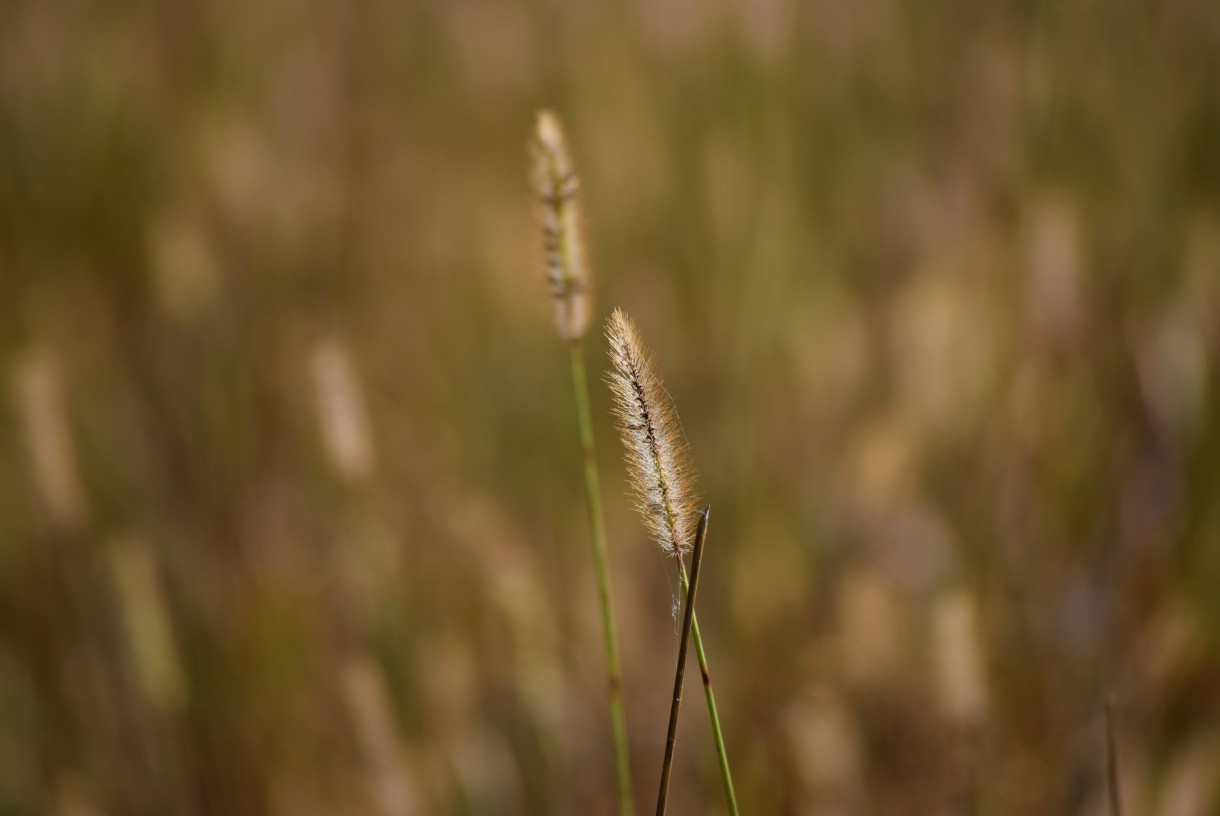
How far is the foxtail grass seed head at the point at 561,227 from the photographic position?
523mm

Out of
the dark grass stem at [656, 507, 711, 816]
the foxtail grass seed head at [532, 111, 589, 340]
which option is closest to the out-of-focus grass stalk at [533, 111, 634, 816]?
the foxtail grass seed head at [532, 111, 589, 340]

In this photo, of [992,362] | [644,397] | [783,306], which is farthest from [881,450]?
[644,397]

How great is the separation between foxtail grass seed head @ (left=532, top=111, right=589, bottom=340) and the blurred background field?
5.0 inches

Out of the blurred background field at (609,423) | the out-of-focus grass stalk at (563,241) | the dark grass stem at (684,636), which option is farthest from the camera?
the blurred background field at (609,423)

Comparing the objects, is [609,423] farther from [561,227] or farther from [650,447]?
[650,447]

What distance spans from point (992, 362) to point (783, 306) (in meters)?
0.29

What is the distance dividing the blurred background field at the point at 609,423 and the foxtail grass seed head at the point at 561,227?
126mm

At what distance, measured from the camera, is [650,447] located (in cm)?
42

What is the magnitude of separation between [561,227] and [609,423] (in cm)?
92

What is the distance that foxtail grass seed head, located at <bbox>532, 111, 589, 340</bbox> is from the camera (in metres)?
0.52

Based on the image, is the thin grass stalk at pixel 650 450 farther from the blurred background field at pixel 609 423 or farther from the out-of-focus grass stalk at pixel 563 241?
the blurred background field at pixel 609 423

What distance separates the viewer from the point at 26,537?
1.25 m

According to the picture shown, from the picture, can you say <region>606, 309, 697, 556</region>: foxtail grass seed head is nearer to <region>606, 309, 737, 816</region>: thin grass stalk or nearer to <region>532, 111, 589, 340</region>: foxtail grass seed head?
<region>606, 309, 737, 816</region>: thin grass stalk

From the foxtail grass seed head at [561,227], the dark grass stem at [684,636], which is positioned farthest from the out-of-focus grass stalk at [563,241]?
the dark grass stem at [684,636]
